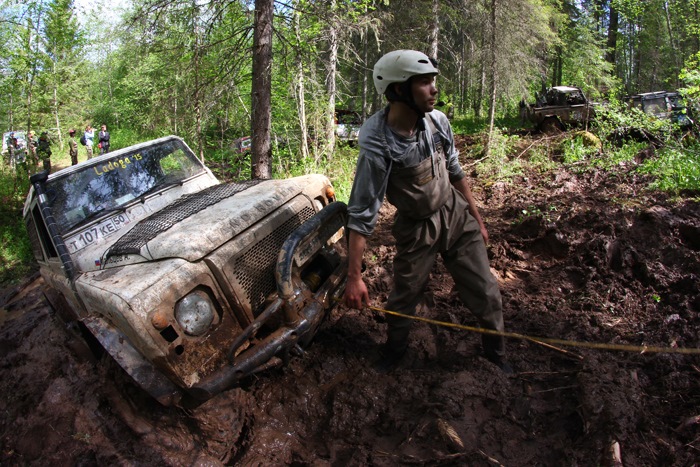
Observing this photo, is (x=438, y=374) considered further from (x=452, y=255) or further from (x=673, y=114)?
(x=673, y=114)

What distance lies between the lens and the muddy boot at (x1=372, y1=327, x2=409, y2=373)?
3102 mm

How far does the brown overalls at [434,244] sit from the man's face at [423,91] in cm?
30

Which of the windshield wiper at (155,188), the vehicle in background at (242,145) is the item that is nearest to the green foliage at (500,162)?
the vehicle in background at (242,145)

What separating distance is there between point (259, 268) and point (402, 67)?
1.61 m

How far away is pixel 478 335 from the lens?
11.4 feet

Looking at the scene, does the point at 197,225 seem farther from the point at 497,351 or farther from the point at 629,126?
the point at 629,126

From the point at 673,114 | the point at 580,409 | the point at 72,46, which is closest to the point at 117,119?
the point at 72,46

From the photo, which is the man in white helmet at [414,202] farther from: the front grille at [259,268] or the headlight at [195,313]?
the headlight at [195,313]

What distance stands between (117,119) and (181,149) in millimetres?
31098

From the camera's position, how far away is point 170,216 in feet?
11.2

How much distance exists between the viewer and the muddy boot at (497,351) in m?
2.98

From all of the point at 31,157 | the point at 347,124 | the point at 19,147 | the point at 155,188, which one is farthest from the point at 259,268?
the point at 19,147

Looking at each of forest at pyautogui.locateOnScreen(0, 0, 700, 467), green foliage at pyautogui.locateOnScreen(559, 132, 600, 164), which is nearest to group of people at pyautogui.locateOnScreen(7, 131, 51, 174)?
forest at pyautogui.locateOnScreen(0, 0, 700, 467)

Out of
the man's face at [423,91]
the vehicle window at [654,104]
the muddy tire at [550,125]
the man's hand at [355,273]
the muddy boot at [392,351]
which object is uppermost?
the vehicle window at [654,104]
